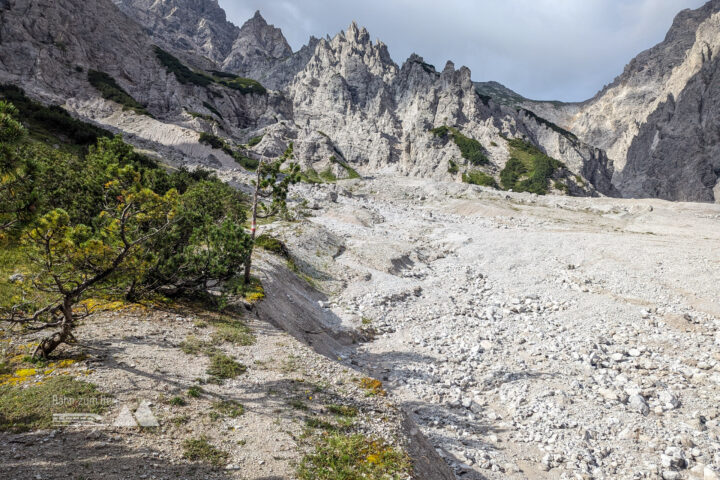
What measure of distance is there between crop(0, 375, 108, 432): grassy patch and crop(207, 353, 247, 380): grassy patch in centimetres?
311

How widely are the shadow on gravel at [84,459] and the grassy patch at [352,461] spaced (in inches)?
76.1

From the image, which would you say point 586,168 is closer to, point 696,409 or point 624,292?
point 624,292

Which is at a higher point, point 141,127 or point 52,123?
point 141,127

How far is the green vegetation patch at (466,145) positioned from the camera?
16038 cm

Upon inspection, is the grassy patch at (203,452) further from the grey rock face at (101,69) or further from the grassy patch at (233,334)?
the grey rock face at (101,69)

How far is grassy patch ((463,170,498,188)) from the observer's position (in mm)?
144387

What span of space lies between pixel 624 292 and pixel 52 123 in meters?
84.3

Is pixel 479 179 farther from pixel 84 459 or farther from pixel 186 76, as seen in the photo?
pixel 84 459

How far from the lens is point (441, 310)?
85.9 feet

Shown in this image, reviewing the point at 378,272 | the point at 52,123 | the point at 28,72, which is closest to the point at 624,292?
the point at 378,272

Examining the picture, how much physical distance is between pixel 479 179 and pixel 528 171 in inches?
926

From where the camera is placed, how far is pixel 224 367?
38.2 ft

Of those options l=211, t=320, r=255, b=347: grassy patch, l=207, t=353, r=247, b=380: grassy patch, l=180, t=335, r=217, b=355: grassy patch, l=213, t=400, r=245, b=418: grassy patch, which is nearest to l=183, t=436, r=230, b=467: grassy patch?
l=213, t=400, r=245, b=418: grassy patch

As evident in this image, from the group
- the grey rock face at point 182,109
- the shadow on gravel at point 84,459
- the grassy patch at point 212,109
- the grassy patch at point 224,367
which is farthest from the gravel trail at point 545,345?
the grassy patch at point 212,109
